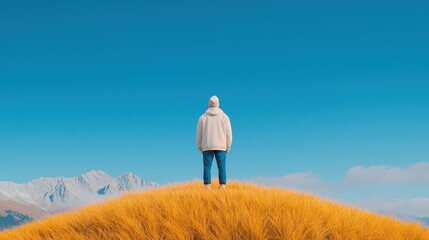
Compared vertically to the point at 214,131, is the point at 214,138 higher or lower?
lower

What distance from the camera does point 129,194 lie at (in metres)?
18.8

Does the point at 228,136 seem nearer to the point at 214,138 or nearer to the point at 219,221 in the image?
the point at 214,138

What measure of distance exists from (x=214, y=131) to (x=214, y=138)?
0.92ft

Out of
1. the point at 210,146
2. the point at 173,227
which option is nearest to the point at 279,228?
the point at 173,227

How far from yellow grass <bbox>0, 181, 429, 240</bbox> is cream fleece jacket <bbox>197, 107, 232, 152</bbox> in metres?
3.08

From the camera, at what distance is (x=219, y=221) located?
480 inches

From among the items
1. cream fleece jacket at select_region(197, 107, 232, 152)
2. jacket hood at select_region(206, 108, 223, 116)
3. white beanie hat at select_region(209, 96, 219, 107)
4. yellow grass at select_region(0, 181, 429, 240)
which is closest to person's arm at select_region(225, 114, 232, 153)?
cream fleece jacket at select_region(197, 107, 232, 152)

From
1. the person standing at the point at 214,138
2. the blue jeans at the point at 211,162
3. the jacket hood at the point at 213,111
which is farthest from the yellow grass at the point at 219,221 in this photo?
the jacket hood at the point at 213,111

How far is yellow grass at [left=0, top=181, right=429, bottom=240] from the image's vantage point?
1193 centimetres

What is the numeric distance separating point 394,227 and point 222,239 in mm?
5856

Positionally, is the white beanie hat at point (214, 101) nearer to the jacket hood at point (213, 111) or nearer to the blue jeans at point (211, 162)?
the jacket hood at point (213, 111)

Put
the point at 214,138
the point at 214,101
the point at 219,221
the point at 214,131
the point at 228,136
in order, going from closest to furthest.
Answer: the point at 219,221 → the point at 214,138 → the point at 214,131 → the point at 228,136 → the point at 214,101

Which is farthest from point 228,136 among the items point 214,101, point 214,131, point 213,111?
point 214,101

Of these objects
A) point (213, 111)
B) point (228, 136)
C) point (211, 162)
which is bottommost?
point (211, 162)
